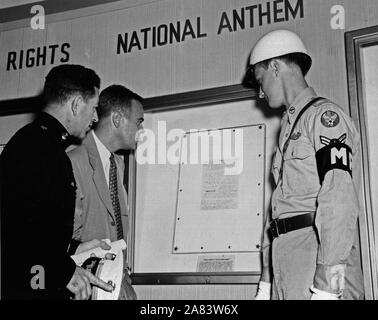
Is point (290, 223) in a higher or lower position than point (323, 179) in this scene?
lower

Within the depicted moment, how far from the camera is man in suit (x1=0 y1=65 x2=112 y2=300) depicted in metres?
1.43

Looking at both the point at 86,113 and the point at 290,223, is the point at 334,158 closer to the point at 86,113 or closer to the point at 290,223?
the point at 290,223

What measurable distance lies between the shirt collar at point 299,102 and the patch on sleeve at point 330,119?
143 mm

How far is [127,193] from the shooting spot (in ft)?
7.32

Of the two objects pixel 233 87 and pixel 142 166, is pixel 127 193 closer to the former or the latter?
pixel 142 166

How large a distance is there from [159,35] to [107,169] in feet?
2.27

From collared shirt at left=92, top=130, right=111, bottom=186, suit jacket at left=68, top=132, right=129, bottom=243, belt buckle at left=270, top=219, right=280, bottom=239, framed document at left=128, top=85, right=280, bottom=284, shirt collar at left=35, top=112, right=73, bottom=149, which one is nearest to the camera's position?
belt buckle at left=270, top=219, right=280, bottom=239

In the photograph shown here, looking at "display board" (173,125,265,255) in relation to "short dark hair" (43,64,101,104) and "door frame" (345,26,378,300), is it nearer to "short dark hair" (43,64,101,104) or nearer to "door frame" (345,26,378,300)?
"door frame" (345,26,378,300)

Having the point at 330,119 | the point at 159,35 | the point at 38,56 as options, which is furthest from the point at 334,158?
the point at 38,56

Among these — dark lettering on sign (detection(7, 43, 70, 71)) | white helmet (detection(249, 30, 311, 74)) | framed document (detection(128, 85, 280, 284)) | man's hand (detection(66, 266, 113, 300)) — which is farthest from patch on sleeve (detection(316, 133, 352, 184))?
dark lettering on sign (detection(7, 43, 70, 71))

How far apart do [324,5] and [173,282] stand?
130 cm

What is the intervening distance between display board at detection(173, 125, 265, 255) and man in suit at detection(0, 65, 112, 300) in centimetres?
64

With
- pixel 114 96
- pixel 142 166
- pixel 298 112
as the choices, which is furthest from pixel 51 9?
pixel 298 112

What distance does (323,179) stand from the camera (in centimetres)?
139
